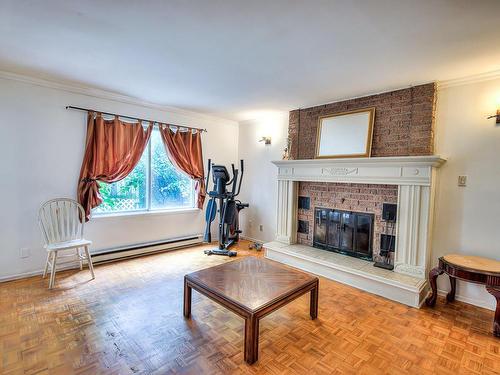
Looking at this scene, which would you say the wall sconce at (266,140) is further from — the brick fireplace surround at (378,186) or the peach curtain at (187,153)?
the peach curtain at (187,153)

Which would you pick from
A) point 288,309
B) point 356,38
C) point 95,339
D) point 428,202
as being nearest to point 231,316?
point 288,309

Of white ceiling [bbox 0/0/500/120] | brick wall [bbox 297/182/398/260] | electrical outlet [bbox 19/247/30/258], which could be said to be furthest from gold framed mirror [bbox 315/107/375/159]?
electrical outlet [bbox 19/247/30/258]

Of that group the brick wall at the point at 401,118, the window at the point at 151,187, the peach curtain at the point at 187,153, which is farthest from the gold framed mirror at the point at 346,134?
the window at the point at 151,187

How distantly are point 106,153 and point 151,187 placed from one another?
884 millimetres

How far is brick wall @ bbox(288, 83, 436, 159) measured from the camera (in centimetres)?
298

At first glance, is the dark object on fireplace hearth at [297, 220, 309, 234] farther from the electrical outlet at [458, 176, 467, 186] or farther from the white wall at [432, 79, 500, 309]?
the electrical outlet at [458, 176, 467, 186]

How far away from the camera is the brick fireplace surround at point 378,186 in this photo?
290 cm

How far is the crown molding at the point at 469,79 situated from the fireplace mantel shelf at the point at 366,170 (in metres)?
0.87

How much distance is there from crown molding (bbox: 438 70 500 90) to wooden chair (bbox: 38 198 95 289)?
4590mm

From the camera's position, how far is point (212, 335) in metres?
2.13

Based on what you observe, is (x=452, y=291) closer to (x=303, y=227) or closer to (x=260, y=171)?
(x=303, y=227)

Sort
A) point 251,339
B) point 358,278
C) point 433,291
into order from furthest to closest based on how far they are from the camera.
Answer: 1. point 358,278
2. point 433,291
3. point 251,339

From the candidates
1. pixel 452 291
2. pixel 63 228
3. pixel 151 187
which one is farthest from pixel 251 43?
pixel 452 291

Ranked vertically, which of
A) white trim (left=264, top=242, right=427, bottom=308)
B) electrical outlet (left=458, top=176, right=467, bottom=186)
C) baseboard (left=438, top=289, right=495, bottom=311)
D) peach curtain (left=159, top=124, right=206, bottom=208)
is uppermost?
peach curtain (left=159, top=124, right=206, bottom=208)
